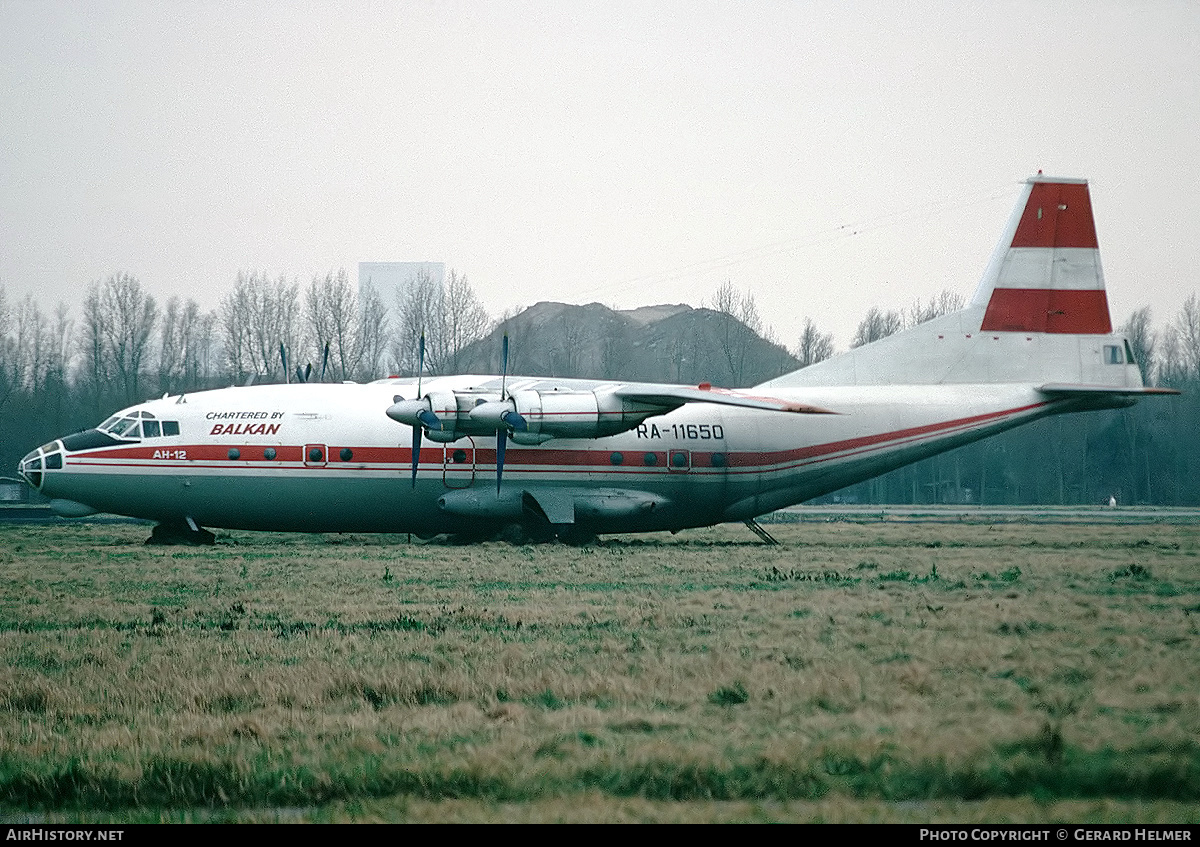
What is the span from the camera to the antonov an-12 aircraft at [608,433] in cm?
2847

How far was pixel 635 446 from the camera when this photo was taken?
30672mm

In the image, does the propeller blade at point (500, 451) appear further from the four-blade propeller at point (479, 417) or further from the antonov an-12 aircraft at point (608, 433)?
the antonov an-12 aircraft at point (608, 433)

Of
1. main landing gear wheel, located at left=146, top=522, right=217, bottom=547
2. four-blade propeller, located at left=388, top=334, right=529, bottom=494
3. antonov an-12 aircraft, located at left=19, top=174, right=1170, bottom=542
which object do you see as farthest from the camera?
main landing gear wheel, located at left=146, top=522, right=217, bottom=547

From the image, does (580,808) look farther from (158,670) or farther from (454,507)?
(454,507)

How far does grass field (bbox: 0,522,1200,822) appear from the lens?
23.1 feet

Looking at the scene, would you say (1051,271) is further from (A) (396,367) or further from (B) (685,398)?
(A) (396,367)

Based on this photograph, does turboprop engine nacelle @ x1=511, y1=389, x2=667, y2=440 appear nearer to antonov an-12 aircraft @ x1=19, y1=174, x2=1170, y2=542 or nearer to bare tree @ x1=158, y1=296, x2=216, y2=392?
antonov an-12 aircraft @ x1=19, y1=174, x2=1170, y2=542

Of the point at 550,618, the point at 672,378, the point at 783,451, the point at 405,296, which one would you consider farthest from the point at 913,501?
the point at 550,618

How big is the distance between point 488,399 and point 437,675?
1794 cm

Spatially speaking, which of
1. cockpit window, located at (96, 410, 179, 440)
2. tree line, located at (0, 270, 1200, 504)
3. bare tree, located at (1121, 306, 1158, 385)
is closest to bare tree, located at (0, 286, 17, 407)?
tree line, located at (0, 270, 1200, 504)

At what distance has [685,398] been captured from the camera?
28094 millimetres

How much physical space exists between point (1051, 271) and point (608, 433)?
42.1 ft

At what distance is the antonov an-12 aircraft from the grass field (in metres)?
9.29

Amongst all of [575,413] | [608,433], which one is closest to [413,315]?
[608,433]
